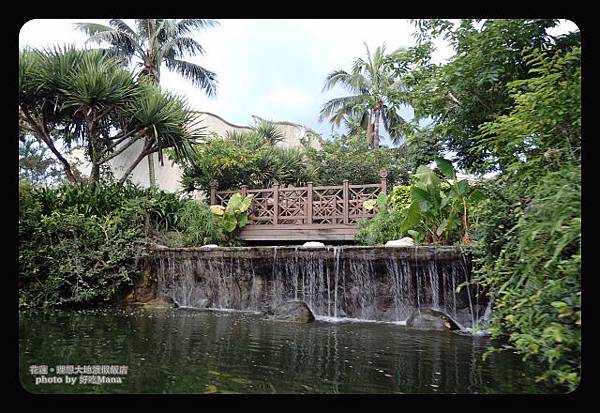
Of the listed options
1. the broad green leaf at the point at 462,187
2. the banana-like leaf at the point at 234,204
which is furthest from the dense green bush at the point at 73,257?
the broad green leaf at the point at 462,187

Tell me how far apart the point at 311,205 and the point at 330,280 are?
3821 millimetres

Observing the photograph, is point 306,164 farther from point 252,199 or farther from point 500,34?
point 500,34

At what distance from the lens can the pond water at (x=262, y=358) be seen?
2922mm

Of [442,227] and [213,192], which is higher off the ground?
[213,192]

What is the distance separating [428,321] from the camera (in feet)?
18.0

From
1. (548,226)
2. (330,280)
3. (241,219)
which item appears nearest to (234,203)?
(241,219)

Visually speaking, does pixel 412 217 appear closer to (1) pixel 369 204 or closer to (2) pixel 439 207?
(2) pixel 439 207

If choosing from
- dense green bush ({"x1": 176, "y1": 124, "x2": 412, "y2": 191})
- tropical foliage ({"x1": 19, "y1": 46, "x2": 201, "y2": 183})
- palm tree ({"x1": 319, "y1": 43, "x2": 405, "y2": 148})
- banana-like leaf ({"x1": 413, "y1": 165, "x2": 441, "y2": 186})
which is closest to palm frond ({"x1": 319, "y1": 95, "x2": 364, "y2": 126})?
palm tree ({"x1": 319, "y1": 43, "x2": 405, "y2": 148})

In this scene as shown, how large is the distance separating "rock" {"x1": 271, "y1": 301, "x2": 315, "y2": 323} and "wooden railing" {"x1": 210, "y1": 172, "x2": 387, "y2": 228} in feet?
12.2

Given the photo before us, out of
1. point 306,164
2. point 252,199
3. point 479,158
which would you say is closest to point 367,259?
point 479,158

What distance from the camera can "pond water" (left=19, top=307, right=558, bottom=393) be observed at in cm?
292

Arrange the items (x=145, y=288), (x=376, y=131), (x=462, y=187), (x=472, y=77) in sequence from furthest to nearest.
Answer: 1. (x=376, y=131)
2. (x=145, y=288)
3. (x=462, y=187)
4. (x=472, y=77)

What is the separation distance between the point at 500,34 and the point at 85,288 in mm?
6369

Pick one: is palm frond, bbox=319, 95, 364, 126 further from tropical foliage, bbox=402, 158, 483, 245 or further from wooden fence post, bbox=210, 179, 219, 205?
tropical foliage, bbox=402, 158, 483, 245
